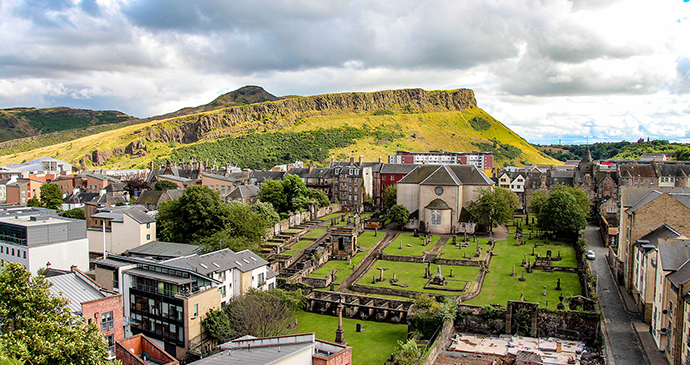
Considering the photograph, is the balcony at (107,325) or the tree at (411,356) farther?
the balcony at (107,325)

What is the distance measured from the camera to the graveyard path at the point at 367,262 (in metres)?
44.2

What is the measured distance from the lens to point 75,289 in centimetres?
3328

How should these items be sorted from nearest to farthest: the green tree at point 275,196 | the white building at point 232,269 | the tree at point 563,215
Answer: the white building at point 232,269
the tree at point 563,215
the green tree at point 275,196

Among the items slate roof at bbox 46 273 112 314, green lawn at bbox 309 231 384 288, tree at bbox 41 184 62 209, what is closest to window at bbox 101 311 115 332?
slate roof at bbox 46 273 112 314

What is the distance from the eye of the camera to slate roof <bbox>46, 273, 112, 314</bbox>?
105ft

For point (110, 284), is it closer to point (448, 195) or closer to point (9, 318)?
point (9, 318)

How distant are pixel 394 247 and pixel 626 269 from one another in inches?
974

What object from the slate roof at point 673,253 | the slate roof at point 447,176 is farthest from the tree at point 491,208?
the slate roof at point 673,253

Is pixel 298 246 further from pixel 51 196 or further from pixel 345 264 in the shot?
pixel 51 196

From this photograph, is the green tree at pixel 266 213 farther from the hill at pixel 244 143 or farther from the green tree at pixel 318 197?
the hill at pixel 244 143

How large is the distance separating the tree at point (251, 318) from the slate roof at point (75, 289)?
27.9 ft

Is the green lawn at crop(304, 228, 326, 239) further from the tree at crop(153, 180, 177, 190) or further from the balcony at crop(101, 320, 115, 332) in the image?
the tree at crop(153, 180, 177, 190)

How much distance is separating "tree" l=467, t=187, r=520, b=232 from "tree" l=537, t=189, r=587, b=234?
4934 mm

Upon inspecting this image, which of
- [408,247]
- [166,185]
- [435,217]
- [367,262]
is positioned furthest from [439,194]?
[166,185]
